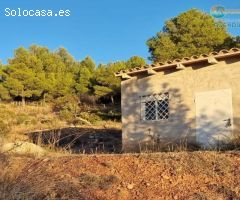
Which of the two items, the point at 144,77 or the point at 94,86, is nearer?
the point at 144,77

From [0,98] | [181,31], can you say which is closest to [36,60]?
[0,98]

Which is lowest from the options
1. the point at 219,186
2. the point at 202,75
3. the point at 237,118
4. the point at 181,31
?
the point at 219,186

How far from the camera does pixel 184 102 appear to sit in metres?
14.0

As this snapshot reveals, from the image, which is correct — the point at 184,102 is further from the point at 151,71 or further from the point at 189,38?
the point at 189,38

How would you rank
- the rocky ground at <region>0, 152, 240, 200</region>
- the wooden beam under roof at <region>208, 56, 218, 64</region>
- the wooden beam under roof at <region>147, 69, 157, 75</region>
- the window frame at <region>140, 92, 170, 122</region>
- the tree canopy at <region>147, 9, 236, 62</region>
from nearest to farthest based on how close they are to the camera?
the rocky ground at <region>0, 152, 240, 200</region>
the wooden beam under roof at <region>208, 56, 218, 64</region>
the window frame at <region>140, 92, 170, 122</region>
the wooden beam under roof at <region>147, 69, 157, 75</region>
the tree canopy at <region>147, 9, 236, 62</region>

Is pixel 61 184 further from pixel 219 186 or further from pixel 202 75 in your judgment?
pixel 202 75

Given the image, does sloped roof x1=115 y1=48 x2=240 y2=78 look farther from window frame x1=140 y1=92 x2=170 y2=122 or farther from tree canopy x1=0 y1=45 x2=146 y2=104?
tree canopy x1=0 y1=45 x2=146 y2=104

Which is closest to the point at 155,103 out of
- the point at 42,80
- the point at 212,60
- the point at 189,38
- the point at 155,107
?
the point at 155,107

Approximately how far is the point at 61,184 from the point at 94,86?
121 feet

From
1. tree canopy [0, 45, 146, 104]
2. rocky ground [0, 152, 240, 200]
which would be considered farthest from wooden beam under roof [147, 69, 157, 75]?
tree canopy [0, 45, 146, 104]

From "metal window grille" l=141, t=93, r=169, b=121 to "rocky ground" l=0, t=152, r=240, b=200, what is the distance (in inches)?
216

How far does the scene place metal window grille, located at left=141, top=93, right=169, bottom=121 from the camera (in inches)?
572

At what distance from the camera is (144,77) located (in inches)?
602

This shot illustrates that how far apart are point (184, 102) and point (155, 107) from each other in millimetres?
→ 1162
